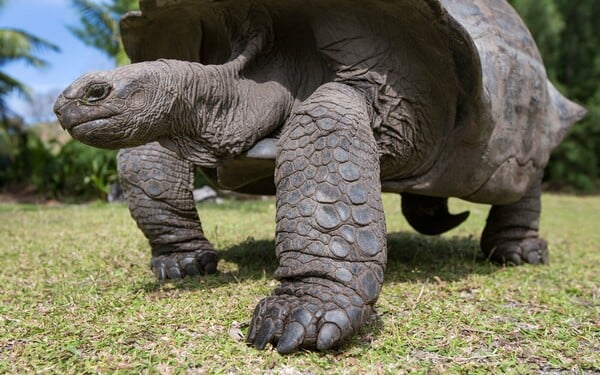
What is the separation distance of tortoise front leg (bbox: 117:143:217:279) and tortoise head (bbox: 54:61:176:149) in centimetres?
82

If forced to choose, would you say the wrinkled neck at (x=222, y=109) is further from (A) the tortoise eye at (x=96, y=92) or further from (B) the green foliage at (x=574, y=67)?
(B) the green foliage at (x=574, y=67)

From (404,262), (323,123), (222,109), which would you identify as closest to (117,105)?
(222,109)

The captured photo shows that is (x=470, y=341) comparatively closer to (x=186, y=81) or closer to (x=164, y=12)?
(x=186, y=81)

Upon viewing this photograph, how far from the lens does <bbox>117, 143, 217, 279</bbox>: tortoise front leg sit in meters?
2.77

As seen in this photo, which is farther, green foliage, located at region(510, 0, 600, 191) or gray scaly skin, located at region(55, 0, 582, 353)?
green foliage, located at region(510, 0, 600, 191)

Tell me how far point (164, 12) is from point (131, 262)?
4.78 ft

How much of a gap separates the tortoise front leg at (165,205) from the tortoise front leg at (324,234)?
0.97 meters

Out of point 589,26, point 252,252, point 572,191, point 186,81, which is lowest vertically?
point 572,191

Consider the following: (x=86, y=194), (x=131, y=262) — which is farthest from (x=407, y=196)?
(x=86, y=194)

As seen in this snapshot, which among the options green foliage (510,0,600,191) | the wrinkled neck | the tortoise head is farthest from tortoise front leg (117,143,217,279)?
green foliage (510,0,600,191)

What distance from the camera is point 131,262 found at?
10.7 ft

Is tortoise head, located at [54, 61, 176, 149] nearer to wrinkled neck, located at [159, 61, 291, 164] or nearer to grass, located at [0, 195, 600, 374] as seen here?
wrinkled neck, located at [159, 61, 291, 164]

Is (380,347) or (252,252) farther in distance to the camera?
(252,252)

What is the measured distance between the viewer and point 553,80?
15.1 m
